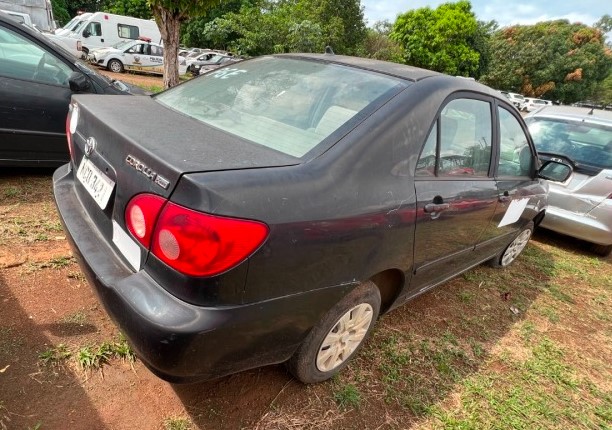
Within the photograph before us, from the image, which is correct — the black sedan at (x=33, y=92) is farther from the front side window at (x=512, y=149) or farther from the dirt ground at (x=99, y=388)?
the front side window at (x=512, y=149)

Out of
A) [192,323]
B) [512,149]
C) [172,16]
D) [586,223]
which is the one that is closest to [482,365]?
[512,149]

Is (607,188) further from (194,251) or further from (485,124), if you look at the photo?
(194,251)

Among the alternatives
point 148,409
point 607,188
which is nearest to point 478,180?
point 148,409

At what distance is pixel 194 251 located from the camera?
1.34 metres

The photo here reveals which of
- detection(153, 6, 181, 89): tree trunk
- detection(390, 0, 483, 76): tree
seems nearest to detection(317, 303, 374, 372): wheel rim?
detection(153, 6, 181, 89): tree trunk

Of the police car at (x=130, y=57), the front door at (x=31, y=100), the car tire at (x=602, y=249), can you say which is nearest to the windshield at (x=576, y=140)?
the car tire at (x=602, y=249)

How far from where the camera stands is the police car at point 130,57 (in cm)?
1733

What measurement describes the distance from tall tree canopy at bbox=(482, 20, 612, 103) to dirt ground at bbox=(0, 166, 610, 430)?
47134mm

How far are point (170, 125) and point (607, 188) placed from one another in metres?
4.55

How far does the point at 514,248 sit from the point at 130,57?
1858 centimetres

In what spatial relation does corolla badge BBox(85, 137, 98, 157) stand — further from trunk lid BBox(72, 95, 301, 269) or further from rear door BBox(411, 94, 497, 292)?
rear door BBox(411, 94, 497, 292)

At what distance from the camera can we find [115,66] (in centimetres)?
1766

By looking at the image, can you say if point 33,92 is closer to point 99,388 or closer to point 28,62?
point 28,62

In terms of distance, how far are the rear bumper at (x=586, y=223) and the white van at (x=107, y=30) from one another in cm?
2081
